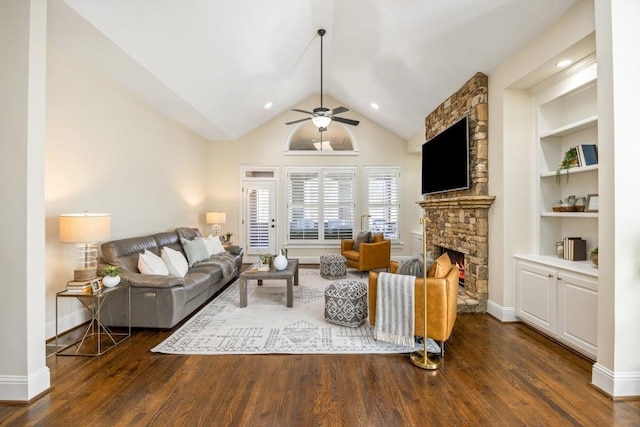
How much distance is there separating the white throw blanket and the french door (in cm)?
496

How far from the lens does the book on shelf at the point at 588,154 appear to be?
117 inches

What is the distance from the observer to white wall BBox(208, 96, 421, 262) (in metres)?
7.57

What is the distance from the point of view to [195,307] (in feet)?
12.6

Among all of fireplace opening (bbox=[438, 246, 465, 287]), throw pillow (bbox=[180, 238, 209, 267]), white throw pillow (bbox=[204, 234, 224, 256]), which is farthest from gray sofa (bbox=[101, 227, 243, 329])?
fireplace opening (bbox=[438, 246, 465, 287])

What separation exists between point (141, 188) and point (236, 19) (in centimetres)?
287

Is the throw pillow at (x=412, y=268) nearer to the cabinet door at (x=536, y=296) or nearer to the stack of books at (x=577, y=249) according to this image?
the cabinet door at (x=536, y=296)

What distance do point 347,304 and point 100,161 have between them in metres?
3.59

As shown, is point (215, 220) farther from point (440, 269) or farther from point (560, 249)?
point (560, 249)

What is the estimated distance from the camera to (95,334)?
331 centimetres

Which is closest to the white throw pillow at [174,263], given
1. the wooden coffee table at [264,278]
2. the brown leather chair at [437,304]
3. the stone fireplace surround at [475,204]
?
→ the wooden coffee table at [264,278]

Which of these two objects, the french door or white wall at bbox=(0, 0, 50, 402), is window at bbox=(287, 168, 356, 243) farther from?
white wall at bbox=(0, 0, 50, 402)

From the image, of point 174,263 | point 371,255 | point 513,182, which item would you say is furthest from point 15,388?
point 513,182

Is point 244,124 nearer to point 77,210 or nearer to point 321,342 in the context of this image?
point 77,210

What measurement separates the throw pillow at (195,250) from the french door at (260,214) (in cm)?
247
